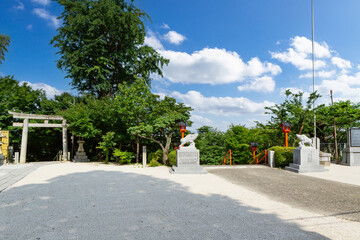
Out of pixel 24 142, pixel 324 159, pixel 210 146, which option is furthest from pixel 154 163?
pixel 324 159

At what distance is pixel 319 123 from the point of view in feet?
46.4

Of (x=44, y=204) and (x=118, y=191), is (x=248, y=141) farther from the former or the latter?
(x=44, y=204)

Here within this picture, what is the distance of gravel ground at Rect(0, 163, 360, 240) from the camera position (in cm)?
272

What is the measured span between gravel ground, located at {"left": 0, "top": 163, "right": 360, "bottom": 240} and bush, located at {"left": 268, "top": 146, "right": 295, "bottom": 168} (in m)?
5.75

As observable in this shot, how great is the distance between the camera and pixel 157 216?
11.1ft

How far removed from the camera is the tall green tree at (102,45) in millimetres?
16797

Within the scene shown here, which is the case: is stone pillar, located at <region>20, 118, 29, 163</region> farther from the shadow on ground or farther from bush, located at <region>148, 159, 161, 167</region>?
the shadow on ground

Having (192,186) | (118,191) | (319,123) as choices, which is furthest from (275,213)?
(319,123)

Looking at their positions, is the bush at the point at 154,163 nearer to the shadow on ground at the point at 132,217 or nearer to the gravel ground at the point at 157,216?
the gravel ground at the point at 157,216

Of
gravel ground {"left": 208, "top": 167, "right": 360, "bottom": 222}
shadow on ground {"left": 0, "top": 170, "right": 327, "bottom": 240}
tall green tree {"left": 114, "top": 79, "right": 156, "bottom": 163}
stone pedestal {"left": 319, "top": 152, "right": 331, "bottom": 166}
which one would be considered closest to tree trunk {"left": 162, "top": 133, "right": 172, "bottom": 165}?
tall green tree {"left": 114, "top": 79, "right": 156, "bottom": 163}

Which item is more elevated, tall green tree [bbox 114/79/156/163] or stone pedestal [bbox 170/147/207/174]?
tall green tree [bbox 114/79/156/163]

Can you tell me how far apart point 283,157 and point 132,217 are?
8.92 m

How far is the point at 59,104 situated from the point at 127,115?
8.88 metres

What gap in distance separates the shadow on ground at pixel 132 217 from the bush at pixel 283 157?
6.71 metres
